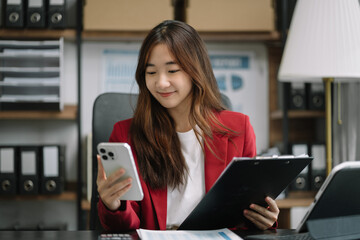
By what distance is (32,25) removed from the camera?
219 cm

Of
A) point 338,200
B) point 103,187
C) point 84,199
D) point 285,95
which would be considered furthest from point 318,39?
point 84,199

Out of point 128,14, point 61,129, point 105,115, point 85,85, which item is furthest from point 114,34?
point 105,115

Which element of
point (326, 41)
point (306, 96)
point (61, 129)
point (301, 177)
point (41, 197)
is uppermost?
point (326, 41)

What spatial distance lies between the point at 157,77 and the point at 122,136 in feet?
0.69

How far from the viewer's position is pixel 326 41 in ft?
5.73

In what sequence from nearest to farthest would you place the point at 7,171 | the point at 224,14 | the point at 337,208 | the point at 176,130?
1. the point at 337,208
2. the point at 176,130
3. the point at 7,171
4. the point at 224,14

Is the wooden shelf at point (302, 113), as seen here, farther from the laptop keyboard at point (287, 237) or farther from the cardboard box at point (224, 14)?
the laptop keyboard at point (287, 237)

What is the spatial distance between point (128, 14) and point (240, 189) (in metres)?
1.56

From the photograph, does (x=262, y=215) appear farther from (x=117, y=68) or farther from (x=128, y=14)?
(x=117, y=68)

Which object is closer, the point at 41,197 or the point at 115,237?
the point at 115,237

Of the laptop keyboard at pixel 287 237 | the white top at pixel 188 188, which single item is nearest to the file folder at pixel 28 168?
the white top at pixel 188 188

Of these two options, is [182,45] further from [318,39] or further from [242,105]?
[242,105]

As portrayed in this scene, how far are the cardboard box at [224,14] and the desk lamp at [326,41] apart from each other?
0.42m

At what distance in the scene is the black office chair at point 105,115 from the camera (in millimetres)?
1284
